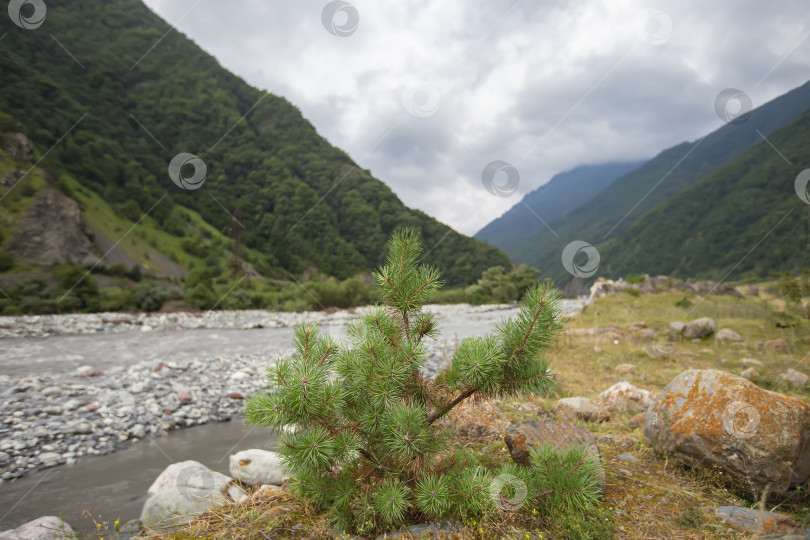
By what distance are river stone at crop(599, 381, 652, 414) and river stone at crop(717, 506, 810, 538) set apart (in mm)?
3426

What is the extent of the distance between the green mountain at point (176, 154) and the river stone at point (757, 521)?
49512 mm

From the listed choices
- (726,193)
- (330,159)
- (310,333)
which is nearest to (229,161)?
(330,159)

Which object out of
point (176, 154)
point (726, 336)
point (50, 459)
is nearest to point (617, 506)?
point (50, 459)

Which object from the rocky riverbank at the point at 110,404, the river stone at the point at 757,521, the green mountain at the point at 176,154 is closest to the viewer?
the river stone at the point at 757,521

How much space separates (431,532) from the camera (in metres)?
2.71

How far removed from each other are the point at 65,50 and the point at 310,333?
10707 cm

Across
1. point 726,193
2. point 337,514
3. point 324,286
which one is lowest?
point 337,514

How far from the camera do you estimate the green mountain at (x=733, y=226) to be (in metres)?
73.9

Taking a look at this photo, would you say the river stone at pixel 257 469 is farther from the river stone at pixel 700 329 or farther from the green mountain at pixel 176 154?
the green mountain at pixel 176 154

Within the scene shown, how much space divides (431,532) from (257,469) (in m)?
3.42

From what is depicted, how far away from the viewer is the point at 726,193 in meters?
113

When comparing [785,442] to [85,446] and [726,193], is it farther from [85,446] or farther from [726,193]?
[726,193]

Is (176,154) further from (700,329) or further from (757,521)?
(757,521)

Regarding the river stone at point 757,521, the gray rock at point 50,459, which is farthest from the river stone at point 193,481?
the river stone at point 757,521
